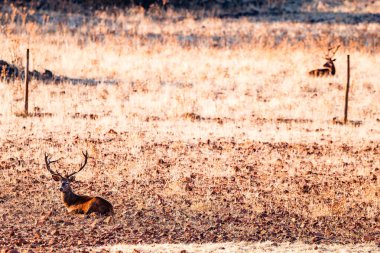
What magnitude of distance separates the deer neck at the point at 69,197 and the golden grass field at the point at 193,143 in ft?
0.66

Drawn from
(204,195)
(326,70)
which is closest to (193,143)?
(204,195)

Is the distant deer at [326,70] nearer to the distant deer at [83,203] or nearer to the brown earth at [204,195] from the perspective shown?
the brown earth at [204,195]

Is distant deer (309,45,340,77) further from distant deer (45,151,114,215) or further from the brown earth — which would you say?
distant deer (45,151,114,215)

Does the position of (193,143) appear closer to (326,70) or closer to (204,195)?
(204,195)

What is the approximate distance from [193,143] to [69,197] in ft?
19.8

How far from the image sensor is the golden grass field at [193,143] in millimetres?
11852

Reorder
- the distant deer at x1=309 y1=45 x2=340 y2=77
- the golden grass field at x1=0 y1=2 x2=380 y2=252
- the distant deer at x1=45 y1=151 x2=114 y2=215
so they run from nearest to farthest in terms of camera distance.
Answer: the golden grass field at x1=0 y1=2 x2=380 y2=252 → the distant deer at x1=45 y1=151 x2=114 y2=215 → the distant deer at x1=309 y1=45 x2=340 y2=77

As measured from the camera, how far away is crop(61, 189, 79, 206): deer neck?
12.5m

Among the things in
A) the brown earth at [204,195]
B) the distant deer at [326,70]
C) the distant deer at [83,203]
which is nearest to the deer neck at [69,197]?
the distant deer at [83,203]

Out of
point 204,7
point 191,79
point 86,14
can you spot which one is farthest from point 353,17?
point 191,79

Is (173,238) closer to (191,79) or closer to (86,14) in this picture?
(191,79)

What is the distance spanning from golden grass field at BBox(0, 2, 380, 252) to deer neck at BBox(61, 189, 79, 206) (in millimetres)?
202

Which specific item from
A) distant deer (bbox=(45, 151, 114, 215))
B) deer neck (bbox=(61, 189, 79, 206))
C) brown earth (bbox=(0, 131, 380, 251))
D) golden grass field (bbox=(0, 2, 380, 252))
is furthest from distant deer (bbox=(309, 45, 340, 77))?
deer neck (bbox=(61, 189, 79, 206))

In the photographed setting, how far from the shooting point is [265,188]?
1448 centimetres
